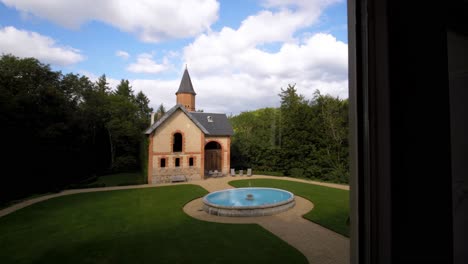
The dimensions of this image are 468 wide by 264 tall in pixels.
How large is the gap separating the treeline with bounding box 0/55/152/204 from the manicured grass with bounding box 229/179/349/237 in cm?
1130

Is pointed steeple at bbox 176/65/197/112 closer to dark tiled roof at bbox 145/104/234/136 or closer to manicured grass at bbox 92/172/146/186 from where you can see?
dark tiled roof at bbox 145/104/234/136

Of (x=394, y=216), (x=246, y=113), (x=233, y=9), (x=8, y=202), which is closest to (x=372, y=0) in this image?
(x=394, y=216)

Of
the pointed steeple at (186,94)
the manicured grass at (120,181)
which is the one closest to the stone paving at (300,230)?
the manicured grass at (120,181)

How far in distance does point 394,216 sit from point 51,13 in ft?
14.3

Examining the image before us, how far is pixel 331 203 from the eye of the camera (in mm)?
10711

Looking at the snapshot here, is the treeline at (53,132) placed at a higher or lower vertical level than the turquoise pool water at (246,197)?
higher

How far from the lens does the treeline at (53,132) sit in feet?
39.0

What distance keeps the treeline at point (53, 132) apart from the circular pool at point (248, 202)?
888cm

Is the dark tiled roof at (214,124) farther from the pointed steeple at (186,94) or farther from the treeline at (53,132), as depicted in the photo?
the treeline at (53,132)

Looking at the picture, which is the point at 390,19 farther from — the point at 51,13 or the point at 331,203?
the point at 331,203

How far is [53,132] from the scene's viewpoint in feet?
47.8

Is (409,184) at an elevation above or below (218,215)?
above

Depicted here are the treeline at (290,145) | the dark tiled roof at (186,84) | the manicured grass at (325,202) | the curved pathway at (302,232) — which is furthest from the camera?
the dark tiled roof at (186,84)

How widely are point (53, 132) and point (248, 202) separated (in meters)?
13.3
